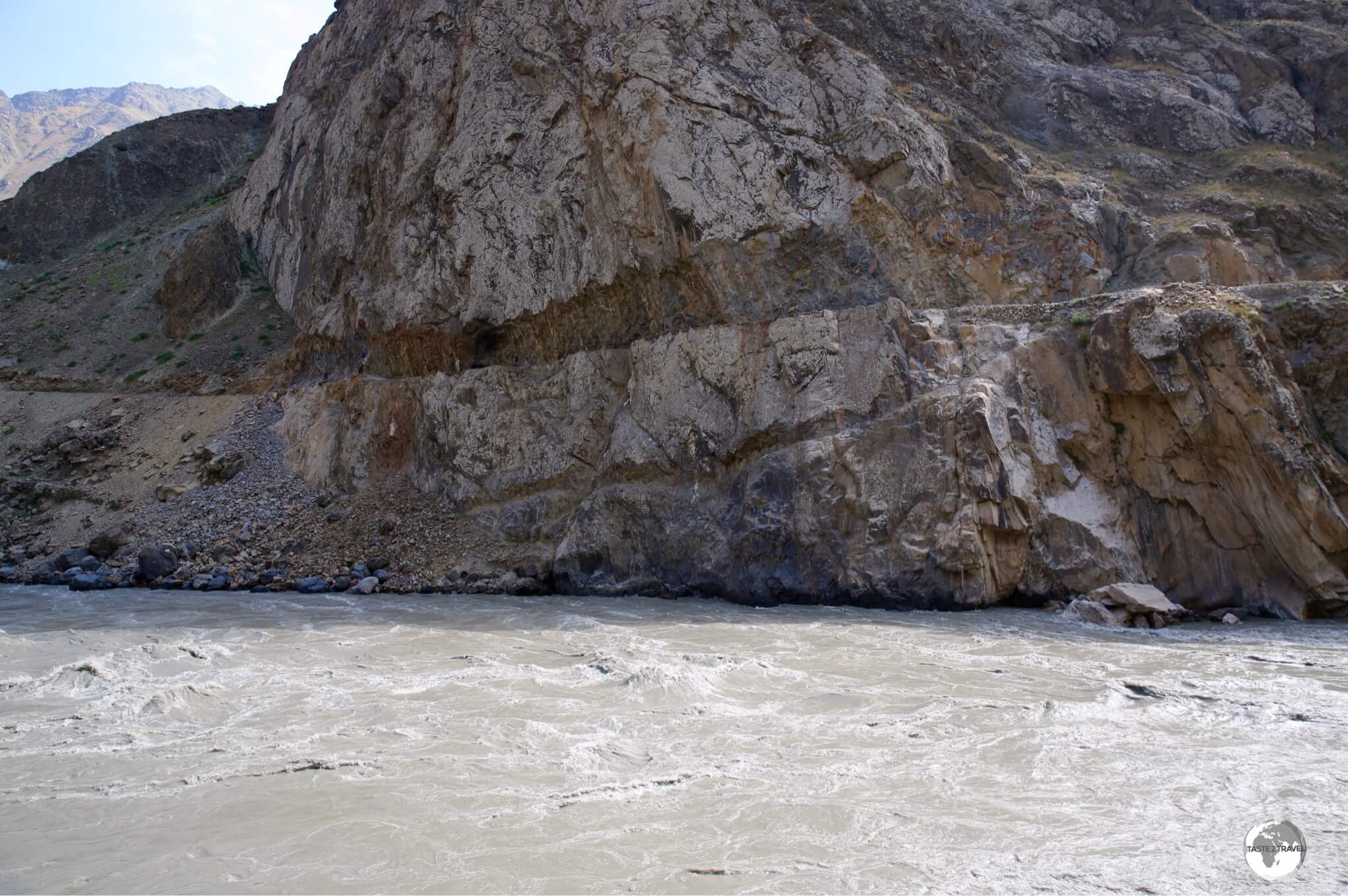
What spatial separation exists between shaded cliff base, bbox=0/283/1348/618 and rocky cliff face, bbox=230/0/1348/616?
0.06 meters

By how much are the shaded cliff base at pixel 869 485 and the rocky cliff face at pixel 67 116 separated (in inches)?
3551

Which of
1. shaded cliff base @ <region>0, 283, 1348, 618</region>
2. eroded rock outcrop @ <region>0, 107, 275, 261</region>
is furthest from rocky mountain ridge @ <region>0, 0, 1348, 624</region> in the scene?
eroded rock outcrop @ <region>0, 107, 275, 261</region>

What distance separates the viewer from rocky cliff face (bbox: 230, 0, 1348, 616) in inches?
531

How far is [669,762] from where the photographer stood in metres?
6.14

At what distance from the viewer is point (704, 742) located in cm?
663

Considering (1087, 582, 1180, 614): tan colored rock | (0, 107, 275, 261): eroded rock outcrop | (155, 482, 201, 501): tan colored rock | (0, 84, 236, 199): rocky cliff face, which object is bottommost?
(1087, 582, 1180, 614): tan colored rock

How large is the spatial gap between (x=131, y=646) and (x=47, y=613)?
430 cm

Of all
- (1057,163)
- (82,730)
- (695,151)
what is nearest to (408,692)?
(82,730)

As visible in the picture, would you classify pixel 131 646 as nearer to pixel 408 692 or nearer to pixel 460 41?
pixel 408 692

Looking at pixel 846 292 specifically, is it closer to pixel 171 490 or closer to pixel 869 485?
pixel 869 485

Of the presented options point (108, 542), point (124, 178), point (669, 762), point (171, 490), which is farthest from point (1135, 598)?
point (124, 178)

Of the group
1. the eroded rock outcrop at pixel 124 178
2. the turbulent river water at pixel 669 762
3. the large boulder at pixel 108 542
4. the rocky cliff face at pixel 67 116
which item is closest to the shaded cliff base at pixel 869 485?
the large boulder at pixel 108 542

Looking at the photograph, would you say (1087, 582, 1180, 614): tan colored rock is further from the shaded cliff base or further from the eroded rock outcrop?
the eroded rock outcrop

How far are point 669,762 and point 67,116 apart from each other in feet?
581
